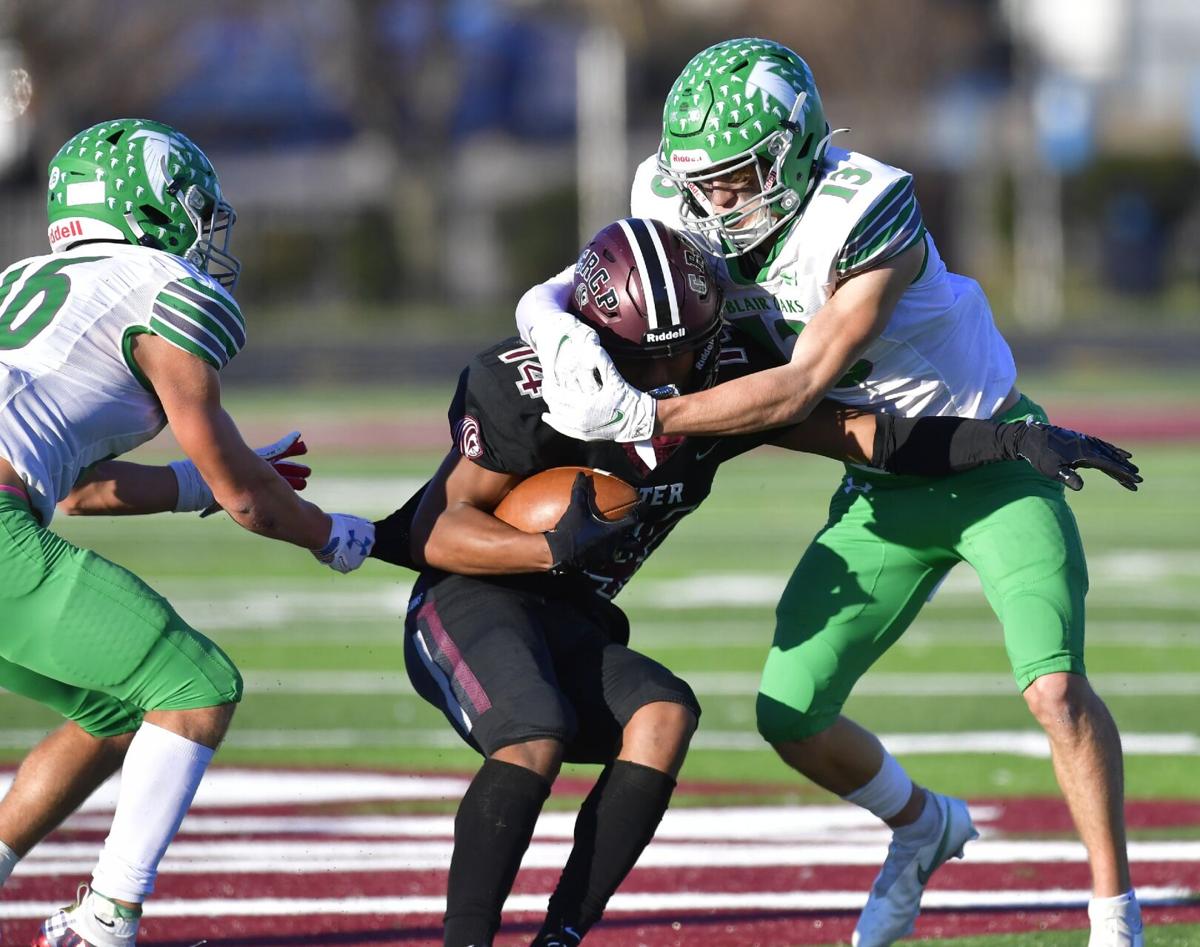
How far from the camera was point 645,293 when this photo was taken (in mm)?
4188

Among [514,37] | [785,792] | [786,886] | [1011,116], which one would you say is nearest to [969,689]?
[785,792]

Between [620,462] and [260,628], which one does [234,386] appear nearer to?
[260,628]

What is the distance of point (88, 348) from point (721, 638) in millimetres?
5309

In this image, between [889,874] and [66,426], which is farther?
[889,874]

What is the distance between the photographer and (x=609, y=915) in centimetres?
494

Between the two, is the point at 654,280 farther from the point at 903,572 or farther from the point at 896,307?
the point at 903,572

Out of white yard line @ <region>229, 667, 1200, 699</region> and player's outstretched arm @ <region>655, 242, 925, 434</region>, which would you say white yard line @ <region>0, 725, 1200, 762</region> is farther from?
player's outstretched arm @ <region>655, 242, 925, 434</region>

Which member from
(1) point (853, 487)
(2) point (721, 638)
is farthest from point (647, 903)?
(2) point (721, 638)

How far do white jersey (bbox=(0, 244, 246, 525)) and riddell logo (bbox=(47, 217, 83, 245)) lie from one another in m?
0.18

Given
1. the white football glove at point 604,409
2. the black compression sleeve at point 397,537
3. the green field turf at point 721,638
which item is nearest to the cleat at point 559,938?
the black compression sleeve at point 397,537

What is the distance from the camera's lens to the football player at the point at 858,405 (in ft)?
14.1

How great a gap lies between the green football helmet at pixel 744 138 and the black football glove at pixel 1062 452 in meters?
0.74

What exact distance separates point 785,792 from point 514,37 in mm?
36855

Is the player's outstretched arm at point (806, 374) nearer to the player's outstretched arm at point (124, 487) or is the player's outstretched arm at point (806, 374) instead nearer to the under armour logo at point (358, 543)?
the under armour logo at point (358, 543)
